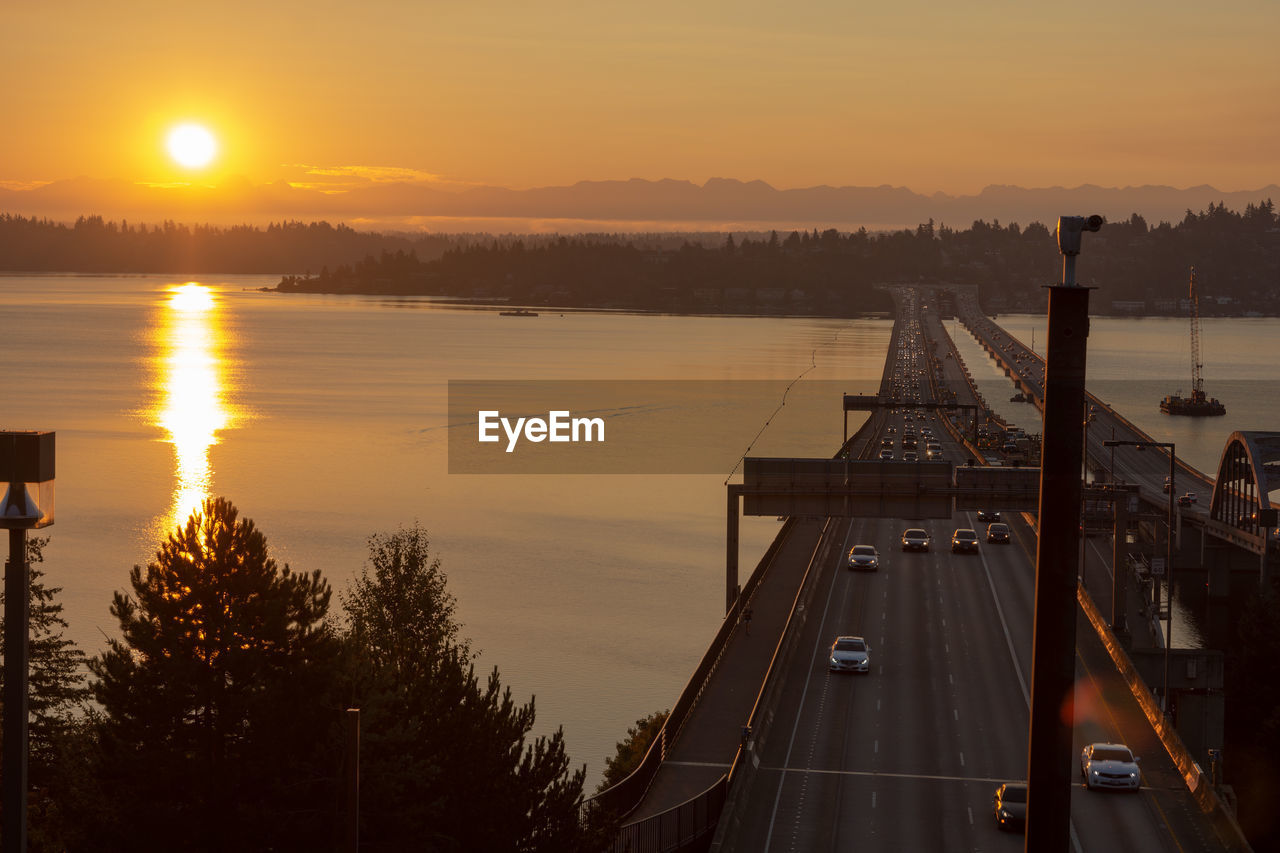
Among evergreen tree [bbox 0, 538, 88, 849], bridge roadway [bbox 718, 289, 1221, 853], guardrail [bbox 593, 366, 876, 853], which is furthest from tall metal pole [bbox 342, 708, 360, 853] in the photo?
bridge roadway [bbox 718, 289, 1221, 853]

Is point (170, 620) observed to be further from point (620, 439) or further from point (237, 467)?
point (620, 439)

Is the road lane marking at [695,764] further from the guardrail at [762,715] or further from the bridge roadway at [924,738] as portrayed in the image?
the bridge roadway at [924,738]

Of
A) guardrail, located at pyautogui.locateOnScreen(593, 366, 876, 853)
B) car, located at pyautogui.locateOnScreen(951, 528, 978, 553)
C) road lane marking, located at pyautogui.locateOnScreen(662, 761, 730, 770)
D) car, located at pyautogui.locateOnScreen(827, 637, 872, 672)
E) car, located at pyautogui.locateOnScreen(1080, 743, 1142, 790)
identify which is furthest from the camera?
car, located at pyautogui.locateOnScreen(951, 528, 978, 553)

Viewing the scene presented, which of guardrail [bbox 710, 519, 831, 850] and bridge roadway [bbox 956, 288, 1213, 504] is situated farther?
bridge roadway [bbox 956, 288, 1213, 504]

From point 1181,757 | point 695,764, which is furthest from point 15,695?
point 1181,757

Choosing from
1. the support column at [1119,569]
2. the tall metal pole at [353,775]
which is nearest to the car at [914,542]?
the support column at [1119,569]

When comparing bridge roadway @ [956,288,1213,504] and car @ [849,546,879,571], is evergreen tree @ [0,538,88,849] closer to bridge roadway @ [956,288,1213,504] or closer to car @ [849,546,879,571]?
car @ [849,546,879,571]
